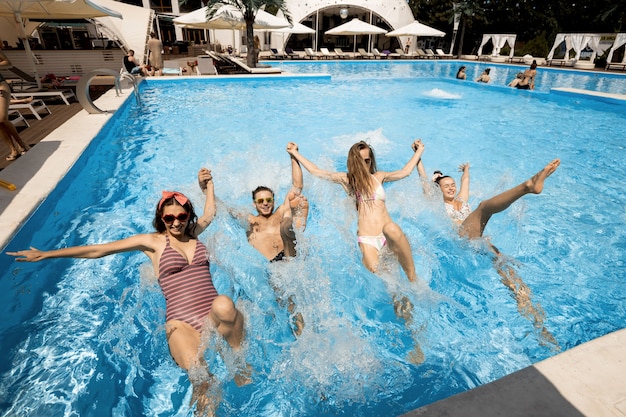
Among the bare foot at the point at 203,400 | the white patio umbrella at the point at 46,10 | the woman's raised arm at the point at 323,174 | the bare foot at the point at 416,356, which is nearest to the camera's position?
the bare foot at the point at 203,400

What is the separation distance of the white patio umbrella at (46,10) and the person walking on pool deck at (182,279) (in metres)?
9.11

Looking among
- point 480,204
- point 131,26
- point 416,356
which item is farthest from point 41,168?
point 131,26

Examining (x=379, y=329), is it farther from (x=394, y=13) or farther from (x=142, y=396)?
(x=394, y=13)

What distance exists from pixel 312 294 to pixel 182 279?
4.28 feet

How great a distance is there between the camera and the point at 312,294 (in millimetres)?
3562

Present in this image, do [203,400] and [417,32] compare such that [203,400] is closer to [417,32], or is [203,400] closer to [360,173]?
[360,173]

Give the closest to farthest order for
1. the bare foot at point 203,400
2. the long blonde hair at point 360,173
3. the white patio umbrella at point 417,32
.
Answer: the bare foot at point 203,400
the long blonde hair at point 360,173
the white patio umbrella at point 417,32

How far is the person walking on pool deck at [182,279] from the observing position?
2.49 m

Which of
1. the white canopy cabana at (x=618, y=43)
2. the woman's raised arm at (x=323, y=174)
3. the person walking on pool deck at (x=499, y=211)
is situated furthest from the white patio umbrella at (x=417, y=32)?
the woman's raised arm at (x=323, y=174)

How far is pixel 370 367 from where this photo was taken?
2994mm

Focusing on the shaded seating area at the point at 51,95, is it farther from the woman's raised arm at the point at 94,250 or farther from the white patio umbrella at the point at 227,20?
the white patio umbrella at the point at 227,20

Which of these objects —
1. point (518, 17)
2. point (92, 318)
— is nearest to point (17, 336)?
point (92, 318)

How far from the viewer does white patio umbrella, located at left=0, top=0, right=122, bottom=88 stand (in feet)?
29.3

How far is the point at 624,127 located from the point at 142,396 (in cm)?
1415
